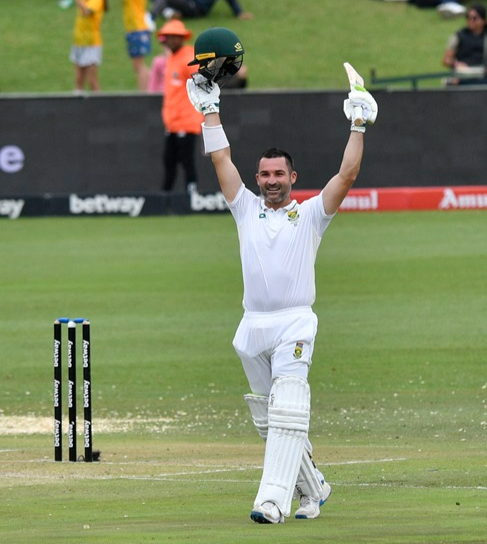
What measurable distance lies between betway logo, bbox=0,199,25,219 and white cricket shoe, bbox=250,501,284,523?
16.9 m

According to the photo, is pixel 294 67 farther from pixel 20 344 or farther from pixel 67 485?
pixel 67 485

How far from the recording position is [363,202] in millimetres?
24094

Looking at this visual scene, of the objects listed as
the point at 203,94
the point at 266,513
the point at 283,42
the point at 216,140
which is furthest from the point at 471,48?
the point at 266,513

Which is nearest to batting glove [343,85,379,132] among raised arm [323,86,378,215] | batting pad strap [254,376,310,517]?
raised arm [323,86,378,215]

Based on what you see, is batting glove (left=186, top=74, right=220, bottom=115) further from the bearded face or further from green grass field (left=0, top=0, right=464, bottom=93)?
green grass field (left=0, top=0, right=464, bottom=93)

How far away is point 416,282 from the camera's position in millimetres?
17734

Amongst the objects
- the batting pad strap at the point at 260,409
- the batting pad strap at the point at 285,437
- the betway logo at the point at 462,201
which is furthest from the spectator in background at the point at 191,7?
the batting pad strap at the point at 285,437

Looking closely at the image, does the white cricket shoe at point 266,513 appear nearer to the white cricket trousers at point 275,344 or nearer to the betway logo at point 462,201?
the white cricket trousers at point 275,344

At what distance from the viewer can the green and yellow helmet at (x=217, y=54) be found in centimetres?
852

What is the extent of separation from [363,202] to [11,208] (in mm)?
5115

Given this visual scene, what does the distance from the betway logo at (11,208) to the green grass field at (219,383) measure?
46cm

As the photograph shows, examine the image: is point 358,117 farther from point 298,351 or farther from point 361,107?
point 298,351

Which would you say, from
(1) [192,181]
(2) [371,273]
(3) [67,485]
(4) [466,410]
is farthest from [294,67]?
(3) [67,485]

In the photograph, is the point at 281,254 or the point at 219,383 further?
the point at 219,383
